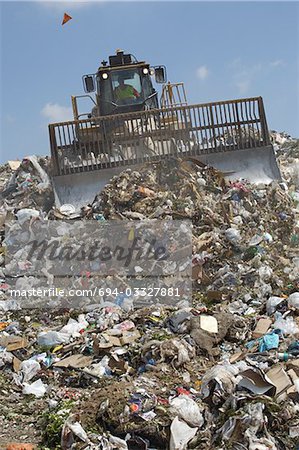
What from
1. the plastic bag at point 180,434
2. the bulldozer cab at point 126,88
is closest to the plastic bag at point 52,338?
the plastic bag at point 180,434

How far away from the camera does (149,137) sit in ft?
30.5

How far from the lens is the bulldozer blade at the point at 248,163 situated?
9219 mm

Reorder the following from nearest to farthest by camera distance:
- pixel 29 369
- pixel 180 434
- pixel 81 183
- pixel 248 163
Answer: pixel 180 434
pixel 29 369
pixel 81 183
pixel 248 163

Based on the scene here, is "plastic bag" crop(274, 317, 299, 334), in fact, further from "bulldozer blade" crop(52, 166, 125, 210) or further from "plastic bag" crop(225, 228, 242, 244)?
"bulldozer blade" crop(52, 166, 125, 210)

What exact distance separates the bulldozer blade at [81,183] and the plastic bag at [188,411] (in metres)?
5.22

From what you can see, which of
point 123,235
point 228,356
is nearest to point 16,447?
point 228,356

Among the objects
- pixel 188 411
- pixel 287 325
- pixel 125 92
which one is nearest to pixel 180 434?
pixel 188 411

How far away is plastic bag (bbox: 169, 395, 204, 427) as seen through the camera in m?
3.91

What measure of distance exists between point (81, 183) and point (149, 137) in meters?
1.28

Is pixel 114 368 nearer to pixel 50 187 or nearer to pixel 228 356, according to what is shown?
pixel 228 356

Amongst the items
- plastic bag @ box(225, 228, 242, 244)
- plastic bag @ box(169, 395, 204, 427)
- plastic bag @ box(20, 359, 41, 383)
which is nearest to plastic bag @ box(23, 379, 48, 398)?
plastic bag @ box(20, 359, 41, 383)

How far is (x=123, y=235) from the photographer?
7.61 meters

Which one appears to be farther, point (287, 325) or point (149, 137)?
point (149, 137)

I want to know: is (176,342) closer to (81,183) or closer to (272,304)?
(272,304)
